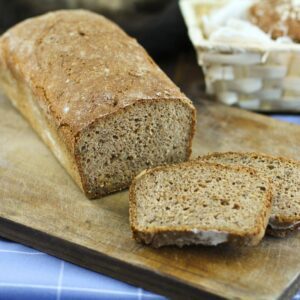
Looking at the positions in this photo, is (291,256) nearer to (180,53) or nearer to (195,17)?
(195,17)

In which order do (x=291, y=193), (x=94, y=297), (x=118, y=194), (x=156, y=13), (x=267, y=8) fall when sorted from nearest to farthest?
(x=94, y=297), (x=291, y=193), (x=118, y=194), (x=267, y=8), (x=156, y=13)

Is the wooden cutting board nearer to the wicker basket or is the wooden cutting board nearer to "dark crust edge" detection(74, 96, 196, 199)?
"dark crust edge" detection(74, 96, 196, 199)

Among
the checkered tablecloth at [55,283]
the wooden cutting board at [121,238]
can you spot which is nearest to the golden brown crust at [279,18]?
the wooden cutting board at [121,238]

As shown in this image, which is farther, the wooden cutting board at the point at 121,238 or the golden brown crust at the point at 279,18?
the golden brown crust at the point at 279,18

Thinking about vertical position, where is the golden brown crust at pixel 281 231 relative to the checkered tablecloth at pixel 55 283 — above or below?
below

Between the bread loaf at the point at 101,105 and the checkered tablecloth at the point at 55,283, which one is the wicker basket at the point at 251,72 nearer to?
the bread loaf at the point at 101,105

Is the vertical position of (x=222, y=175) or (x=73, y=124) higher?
(x=73, y=124)

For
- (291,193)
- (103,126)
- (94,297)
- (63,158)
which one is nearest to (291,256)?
(291,193)

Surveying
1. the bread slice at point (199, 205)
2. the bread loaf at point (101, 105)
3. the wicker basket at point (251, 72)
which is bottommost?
the wicker basket at point (251, 72)
